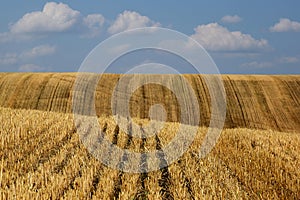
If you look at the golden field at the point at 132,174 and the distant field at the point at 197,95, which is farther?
the distant field at the point at 197,95

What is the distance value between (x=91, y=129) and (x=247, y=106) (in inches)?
843

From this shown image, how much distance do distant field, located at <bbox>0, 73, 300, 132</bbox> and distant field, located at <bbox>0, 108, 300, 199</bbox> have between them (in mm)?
17912

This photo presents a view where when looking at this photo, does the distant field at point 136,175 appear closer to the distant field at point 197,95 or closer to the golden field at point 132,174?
the golden field at point 132,174

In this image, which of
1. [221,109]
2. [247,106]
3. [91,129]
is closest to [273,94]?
[247,106]

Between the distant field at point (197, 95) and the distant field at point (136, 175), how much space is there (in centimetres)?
1791

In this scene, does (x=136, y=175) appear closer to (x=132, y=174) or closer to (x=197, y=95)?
(x=132, y=174)

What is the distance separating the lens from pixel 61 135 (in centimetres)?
1069

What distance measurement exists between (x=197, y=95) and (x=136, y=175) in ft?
86.7

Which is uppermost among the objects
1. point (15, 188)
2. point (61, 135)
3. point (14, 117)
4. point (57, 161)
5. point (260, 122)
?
point (15, 188)

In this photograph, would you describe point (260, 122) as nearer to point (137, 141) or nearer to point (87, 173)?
point (137, 141)

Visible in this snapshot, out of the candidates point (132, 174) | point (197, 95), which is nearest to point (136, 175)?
point (132, 174)

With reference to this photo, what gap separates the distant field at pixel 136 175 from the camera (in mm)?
6406

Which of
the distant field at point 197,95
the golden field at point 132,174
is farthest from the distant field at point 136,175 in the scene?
the distant field at point 197,95

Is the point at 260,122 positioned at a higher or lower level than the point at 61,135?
lower
